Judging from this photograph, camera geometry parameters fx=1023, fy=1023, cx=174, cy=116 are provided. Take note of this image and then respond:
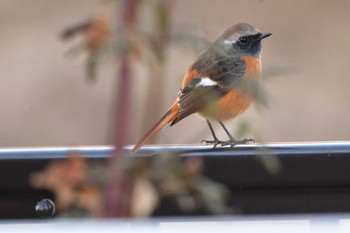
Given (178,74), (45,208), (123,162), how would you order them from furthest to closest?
1. (178,74)
2. (45,208)
3. (123,162)

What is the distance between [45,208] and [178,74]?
4550 millimetres

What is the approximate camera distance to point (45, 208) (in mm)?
→ 2252

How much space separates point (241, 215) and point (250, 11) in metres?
5.71

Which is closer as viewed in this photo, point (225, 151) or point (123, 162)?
point (123, 162)

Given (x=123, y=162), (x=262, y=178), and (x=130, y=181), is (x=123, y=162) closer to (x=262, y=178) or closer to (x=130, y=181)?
(x=130, y=181)

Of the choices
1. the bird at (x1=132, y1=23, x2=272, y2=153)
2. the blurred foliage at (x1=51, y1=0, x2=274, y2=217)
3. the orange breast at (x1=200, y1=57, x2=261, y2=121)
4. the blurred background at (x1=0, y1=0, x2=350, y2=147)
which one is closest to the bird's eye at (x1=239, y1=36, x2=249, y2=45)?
the bird at (x1=132, y1=23, x2=272, y2=153)

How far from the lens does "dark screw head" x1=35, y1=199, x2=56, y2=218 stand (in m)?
2.25

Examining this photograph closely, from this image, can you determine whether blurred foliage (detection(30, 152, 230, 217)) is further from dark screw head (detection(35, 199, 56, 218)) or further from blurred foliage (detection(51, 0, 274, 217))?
dark screw head (detection(35, 199, 56, 218))

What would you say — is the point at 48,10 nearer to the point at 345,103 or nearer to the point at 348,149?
the point at 345,103

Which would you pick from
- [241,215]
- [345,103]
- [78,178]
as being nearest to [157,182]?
[78,178]

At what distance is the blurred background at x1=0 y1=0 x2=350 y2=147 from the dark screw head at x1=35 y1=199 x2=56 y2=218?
13.4 feet

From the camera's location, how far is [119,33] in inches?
48.8

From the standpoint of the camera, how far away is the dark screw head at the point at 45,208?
2246 millimetres

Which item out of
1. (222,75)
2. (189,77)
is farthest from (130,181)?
(189,77)
